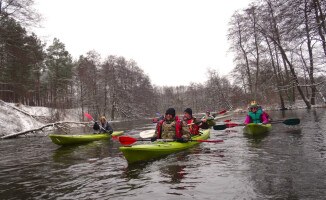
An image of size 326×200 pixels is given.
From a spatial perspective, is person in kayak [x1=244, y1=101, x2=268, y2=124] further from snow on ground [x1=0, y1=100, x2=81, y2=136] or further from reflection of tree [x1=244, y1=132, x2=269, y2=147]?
snow on ground [x1=0, y1=100, x2=81, y2=136]

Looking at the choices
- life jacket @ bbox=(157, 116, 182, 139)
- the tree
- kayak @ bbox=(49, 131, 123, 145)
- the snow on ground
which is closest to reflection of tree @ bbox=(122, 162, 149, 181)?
life jacket @ bbox=(157, 116, 182, 139)

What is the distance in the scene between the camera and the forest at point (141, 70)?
9.27 m

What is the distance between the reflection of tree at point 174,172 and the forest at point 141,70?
313 inches

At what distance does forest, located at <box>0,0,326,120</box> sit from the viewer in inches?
365

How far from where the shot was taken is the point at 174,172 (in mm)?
4457

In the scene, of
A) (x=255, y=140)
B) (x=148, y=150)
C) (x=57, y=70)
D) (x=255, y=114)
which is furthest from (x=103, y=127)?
(x=57, y=70)

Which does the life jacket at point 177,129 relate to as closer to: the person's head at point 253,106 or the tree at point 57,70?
the person's head at point 253,106

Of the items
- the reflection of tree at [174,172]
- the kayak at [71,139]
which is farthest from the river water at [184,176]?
the kayak at [71,139]

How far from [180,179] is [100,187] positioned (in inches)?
59.3

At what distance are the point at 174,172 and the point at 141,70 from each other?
38339 millimetres

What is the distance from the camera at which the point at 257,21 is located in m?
19.7

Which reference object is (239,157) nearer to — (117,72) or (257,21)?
(257,21)

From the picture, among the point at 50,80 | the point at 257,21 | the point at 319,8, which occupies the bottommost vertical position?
the point at 319,8

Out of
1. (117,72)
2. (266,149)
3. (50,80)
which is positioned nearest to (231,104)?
(117,72)
